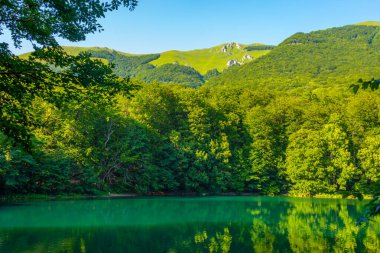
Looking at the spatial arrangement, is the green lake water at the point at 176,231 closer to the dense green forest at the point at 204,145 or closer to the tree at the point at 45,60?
the tree at the point at 45,60

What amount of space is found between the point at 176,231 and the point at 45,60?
11.3 m

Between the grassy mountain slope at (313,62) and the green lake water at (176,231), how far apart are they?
212 ft

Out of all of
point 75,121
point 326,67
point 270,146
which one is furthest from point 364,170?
point 326,67

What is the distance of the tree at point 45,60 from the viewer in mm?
8352

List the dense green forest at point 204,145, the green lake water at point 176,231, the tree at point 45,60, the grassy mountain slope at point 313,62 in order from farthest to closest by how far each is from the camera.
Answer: the grassy mountain slope at point 313,62 < the dense green forest at point 204,145 < the green lake water at point 176,231 < the tree at point 45,60

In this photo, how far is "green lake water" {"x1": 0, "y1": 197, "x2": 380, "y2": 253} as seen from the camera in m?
15.0

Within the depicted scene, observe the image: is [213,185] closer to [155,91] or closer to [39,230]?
[155,91]

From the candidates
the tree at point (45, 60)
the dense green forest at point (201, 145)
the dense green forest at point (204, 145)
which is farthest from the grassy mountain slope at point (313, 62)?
the tree at point (45, 60)

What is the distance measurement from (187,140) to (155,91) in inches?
269

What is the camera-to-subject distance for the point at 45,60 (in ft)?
32.1

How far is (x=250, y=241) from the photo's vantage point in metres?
16.4

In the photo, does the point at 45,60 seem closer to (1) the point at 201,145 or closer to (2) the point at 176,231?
(2) the point at 176,231

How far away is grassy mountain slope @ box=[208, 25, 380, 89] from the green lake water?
64626 mm

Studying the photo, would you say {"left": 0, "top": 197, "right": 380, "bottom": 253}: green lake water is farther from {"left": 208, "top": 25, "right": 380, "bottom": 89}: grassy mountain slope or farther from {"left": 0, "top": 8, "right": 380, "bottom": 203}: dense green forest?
{"left": 208, "top": 25, "right": 380, "bottom": 89}: grassy mountain slope
